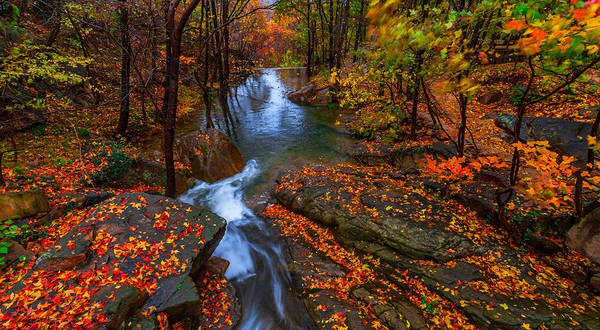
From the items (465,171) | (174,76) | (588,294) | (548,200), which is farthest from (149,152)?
(588,294)

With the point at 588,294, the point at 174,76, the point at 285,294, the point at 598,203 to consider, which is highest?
the point at 174,76

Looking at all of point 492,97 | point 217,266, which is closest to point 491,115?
point 492,97

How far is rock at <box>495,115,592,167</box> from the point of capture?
7750 millimetres

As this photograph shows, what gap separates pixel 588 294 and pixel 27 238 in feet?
37.2

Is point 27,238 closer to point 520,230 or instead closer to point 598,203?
point 520,230

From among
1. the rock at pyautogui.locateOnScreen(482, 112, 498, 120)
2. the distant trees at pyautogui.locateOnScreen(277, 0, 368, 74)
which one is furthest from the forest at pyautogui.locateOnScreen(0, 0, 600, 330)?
the distant trees at pyautogui.locateOnScreen(277, 0, 368, 74)

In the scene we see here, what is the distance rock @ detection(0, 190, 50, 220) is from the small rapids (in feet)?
14.0

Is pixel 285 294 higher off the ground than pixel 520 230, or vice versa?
pixel 520 230

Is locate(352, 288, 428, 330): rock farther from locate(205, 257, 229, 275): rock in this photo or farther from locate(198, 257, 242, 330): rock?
locate(205, 257, 229, 275): rock

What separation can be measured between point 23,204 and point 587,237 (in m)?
12.1

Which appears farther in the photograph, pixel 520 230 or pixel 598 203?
pixel 520 230

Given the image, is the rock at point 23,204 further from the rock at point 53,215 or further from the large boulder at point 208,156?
the large boulder at point 208,156

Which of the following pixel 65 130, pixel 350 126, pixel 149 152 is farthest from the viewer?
pixel 350 126

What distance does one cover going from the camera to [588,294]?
15.7ft
